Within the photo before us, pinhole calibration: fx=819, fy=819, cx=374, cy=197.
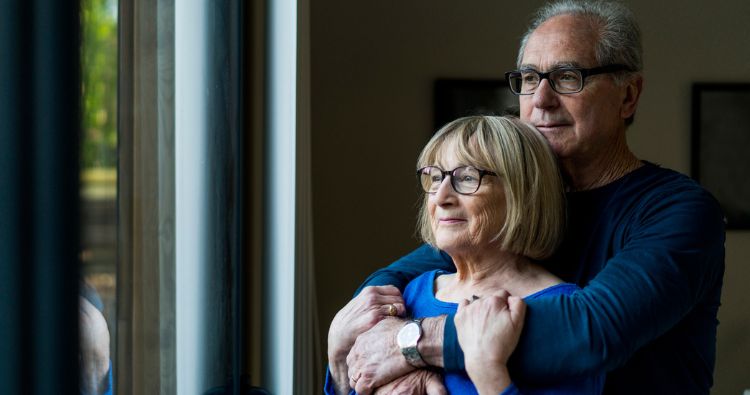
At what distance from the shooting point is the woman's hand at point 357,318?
1.41m

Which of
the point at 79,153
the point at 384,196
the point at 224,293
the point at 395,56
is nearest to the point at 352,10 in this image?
the point at 395,56

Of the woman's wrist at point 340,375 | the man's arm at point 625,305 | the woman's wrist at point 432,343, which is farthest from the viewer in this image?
the woman's wrist at point 340,375

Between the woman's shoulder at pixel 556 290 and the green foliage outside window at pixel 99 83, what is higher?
the green foliage outside window at pixel 99 83

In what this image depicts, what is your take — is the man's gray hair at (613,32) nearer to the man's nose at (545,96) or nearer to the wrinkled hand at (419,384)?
the man's nose at (545,96)

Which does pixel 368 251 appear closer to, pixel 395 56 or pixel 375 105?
pixel 375 105

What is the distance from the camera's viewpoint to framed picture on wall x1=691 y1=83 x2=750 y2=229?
4.38m

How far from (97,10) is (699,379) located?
3.55ft

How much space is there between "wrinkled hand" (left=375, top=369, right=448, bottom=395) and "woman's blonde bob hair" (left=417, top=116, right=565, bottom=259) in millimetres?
253

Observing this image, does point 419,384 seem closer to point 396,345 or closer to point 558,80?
point 396,345

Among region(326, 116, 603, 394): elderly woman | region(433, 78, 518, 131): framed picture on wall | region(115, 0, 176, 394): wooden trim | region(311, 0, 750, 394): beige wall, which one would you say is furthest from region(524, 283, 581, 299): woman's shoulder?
region(433, 78, 518, 131): framed picture on wall

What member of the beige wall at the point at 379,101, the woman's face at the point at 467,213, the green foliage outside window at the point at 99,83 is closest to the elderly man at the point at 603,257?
the woman's face at the point at 467,213

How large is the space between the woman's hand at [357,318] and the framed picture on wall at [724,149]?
11.1 feet

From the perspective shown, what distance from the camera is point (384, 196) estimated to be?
4180 millimetres

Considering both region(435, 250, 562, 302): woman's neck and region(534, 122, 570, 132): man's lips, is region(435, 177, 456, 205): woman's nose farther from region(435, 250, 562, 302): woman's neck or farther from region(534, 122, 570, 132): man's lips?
region(534, 122, 570, 132): man's lips
